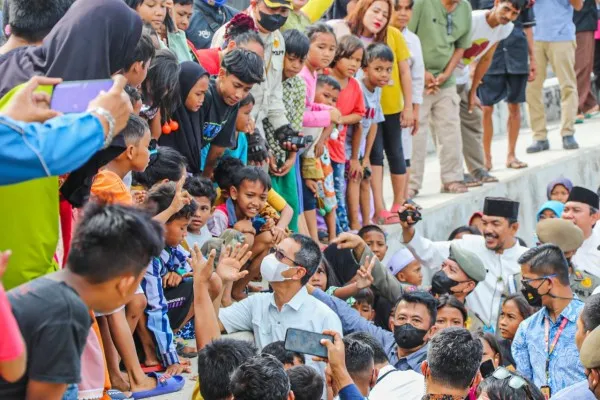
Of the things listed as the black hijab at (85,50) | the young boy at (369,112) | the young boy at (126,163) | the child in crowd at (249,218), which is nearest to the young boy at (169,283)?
the young boy at (126,163)

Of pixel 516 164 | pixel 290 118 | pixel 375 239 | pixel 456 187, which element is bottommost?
pixel 516 164

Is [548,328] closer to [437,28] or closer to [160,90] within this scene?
[160,90]

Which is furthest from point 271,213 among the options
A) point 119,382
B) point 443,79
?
point 443,79

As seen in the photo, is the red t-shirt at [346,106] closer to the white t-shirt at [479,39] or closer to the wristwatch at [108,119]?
the white t-shirt at [479,39]

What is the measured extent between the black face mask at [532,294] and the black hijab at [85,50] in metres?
3.53

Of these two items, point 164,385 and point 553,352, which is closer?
point 164,385

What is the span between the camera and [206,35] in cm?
853

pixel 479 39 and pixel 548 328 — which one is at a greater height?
pixel 479 39

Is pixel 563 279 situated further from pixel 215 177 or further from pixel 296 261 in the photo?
pixel 215 177

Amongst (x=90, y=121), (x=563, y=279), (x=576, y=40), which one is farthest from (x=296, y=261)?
(x=576, y=40)

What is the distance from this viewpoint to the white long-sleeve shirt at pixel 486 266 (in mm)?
8672

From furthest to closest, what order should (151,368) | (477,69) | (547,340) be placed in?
(477,69), (547,340), (151,368)

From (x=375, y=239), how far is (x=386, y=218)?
1.35m

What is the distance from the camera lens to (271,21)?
8.09 metres
